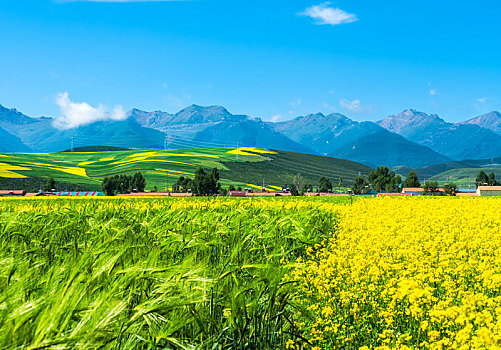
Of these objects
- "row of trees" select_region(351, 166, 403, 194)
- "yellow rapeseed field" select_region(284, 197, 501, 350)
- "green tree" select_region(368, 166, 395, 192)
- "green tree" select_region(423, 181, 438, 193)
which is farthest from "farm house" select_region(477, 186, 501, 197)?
"yellow rapeseed field" select_region(284, 197, 501, 350)

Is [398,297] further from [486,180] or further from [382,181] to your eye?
[486,180]

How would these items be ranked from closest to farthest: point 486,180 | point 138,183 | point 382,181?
point 382,181
point 138,183
point 486,180

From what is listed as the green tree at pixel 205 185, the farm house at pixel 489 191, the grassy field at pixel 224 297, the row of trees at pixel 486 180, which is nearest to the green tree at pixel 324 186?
the green tree at pixel 205 185

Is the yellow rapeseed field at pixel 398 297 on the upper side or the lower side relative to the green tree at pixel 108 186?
lower

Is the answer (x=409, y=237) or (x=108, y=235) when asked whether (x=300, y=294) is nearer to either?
(x=108, y=235)

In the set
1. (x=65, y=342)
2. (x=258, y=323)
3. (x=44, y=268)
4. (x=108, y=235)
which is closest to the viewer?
(x=65, y=342)

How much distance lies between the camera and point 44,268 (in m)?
5.80

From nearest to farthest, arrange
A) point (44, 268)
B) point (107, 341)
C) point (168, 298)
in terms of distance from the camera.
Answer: point (107, 341), point (168, 298), point (44, 268)

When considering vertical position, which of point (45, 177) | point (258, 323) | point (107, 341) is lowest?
point (258, 323)

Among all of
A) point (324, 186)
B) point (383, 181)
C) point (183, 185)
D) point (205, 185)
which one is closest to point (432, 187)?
point (383, 181)

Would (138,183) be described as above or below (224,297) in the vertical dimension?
above

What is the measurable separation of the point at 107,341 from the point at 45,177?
204 metres

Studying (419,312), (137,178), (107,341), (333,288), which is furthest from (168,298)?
(137,178)

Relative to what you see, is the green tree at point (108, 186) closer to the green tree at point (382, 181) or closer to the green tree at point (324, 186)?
the green tree at point (324, 186)
